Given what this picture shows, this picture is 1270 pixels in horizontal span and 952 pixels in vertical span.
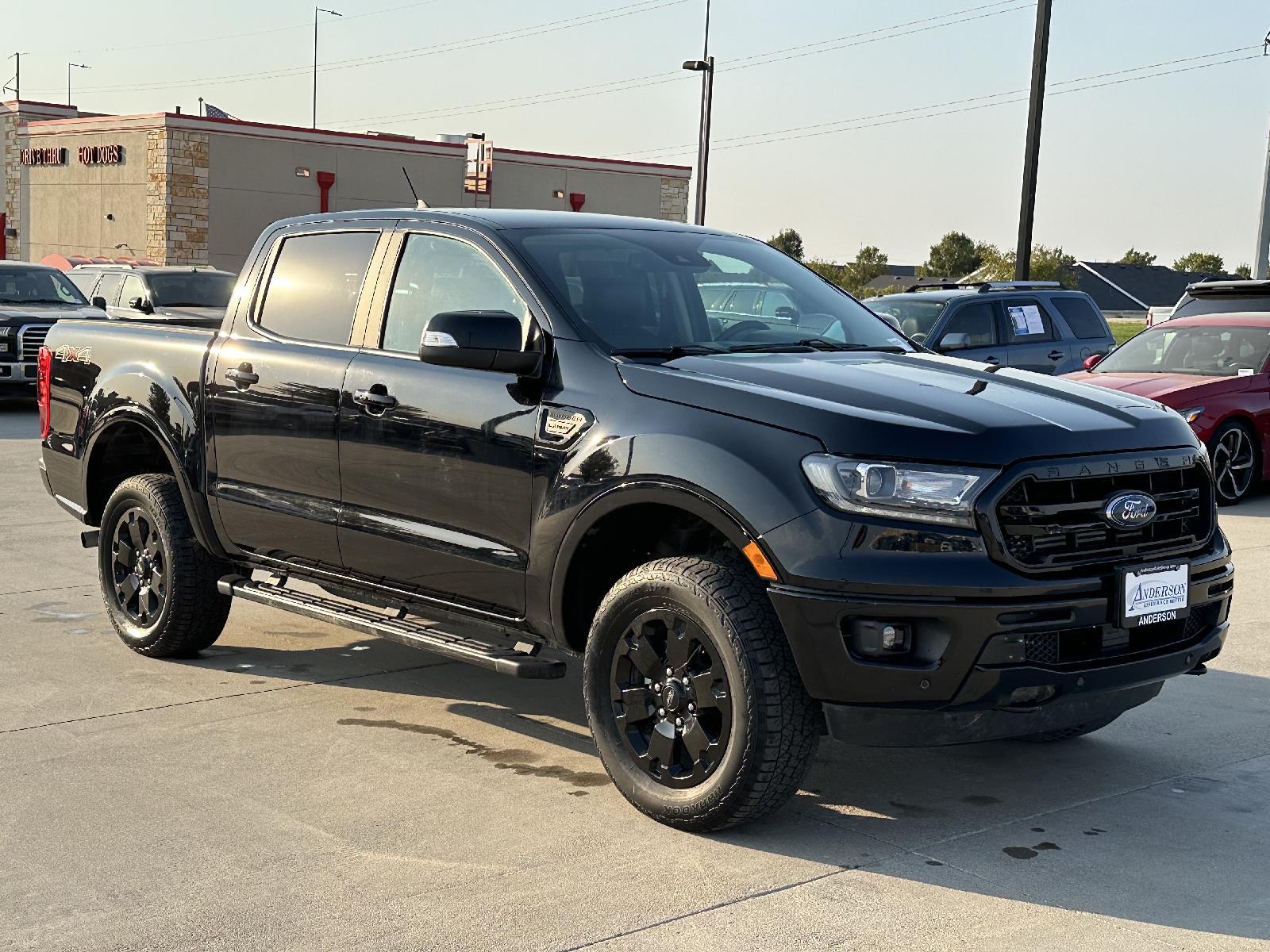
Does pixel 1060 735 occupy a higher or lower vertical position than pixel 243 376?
lower

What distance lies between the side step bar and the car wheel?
339 inches

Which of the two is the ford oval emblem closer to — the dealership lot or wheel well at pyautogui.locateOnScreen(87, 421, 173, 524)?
the dealership lot

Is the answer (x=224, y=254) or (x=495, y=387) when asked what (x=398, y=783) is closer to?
(x=495, y=387)

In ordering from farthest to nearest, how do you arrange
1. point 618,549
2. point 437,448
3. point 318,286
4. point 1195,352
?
point 1195,352 → point 318,286 → point 437,448 → point 618,549

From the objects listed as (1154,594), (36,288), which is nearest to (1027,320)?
(36,288)

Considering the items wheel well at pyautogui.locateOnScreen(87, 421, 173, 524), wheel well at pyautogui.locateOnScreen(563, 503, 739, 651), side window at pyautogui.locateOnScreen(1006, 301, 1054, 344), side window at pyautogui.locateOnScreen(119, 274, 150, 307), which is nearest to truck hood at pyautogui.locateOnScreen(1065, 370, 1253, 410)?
side window at pyautogui.locateOnScreen(1006, 301, 1054, 344)

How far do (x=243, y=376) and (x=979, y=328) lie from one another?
1209 cm

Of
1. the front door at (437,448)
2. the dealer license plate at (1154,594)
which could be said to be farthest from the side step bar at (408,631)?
the dealer license plate at (1154,594)

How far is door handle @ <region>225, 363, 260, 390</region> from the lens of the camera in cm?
625

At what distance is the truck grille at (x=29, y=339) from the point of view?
59.4ft

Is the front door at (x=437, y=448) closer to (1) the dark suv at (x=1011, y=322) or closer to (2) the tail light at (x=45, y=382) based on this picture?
(2) the tail light at (x=45, y=382)

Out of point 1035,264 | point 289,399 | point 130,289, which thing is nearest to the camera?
point 289,399

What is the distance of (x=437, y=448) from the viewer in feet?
17.8

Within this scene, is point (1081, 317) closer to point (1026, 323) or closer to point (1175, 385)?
point (1026, 323)
